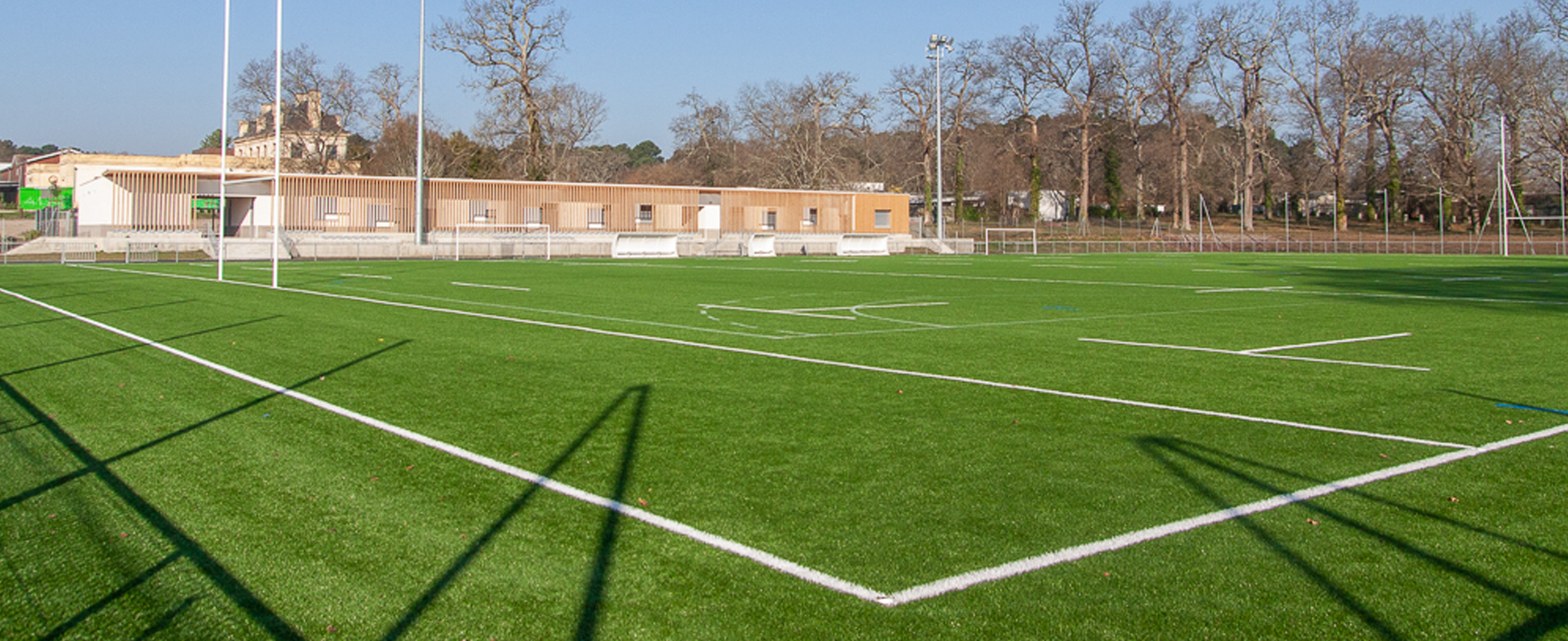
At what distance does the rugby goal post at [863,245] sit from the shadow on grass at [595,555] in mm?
46904

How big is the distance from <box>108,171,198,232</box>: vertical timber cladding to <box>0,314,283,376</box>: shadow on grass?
3873cm

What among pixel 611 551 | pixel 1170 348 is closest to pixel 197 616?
pixel 611 551

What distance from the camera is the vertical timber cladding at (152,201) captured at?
47.8m

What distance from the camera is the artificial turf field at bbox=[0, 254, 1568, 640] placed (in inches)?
157

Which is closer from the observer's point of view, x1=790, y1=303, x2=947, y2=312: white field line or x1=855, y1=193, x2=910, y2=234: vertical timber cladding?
x1=790, y1=303, x2=947, y2=312: white field line

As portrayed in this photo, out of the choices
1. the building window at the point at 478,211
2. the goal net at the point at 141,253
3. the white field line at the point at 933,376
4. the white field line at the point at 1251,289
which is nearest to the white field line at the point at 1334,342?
the white field line at the point at 933,376

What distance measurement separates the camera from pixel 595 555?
4.57m

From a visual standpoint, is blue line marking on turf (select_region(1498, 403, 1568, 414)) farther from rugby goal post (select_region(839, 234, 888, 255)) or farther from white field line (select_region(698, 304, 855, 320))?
rugby goal post (select_region(839, 234, 888, 255))

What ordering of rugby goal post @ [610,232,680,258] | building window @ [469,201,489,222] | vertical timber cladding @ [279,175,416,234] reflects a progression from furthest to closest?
1. building window @ [469,201,489,222]
2. vertical timber cladding @ [279,175,416,234]
3. rugby goal post @ [610,232,680,258]

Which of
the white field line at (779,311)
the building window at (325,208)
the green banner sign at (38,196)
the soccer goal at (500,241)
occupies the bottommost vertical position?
the white field line at (779,311)

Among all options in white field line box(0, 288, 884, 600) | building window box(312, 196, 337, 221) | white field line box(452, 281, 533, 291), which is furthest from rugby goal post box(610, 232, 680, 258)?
white field line box(0, 288, 884, 600)

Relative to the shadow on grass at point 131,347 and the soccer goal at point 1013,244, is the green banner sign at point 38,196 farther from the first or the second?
the shadow on grass at point 131,347

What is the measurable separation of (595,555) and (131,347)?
966 centimetres

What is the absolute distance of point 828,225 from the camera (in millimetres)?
65750
